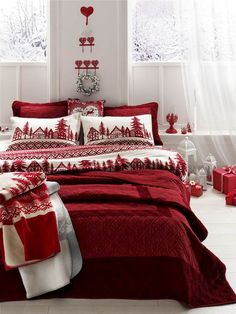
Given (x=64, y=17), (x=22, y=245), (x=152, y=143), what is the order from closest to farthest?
1. (x=22, y=245)
2. (x=152, y=143)
3. (x=64, y=17)

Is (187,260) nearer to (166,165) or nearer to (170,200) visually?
(170,200)

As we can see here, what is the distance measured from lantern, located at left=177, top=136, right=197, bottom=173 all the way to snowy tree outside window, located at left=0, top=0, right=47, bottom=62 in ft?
5.14

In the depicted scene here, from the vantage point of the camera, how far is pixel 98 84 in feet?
16.5

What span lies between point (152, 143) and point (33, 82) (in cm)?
153

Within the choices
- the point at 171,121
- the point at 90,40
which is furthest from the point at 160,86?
the point at 90,40

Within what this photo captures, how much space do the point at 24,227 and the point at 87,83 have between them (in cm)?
260

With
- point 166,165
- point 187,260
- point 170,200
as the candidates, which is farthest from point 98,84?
point 187,260

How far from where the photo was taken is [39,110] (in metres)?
4.75

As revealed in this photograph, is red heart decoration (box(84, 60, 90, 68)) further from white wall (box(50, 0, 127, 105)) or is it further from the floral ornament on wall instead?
the floral ornament on wall

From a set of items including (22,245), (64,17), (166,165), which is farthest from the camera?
(64,17)

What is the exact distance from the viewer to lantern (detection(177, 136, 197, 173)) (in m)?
4.89

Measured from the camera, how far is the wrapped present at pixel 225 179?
471cm

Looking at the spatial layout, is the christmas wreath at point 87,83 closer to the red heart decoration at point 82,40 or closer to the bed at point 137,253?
the red heart decoration at point 82,40

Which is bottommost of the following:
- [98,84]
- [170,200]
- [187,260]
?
[187,260]
